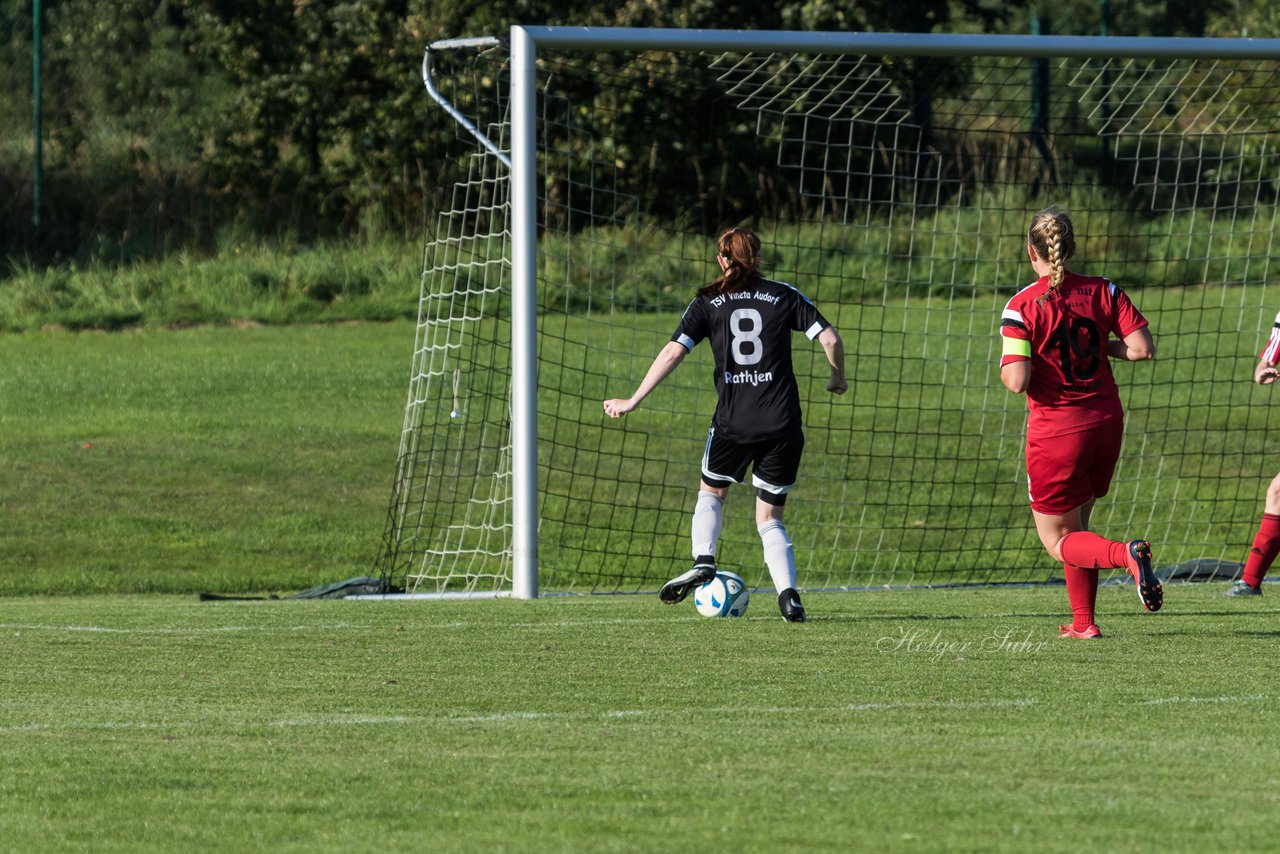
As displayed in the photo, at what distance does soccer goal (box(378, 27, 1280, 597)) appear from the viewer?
11008mm

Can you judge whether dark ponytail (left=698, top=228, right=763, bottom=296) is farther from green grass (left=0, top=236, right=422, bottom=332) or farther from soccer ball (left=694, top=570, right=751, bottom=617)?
green grass (left=0, top=236, right=422, bottom=332)

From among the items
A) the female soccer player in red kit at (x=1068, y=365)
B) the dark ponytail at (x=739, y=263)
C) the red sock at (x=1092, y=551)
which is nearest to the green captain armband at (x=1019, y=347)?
the female soccer player in red kit at (x=1068, y=365)

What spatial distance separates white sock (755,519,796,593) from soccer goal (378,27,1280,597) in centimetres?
209

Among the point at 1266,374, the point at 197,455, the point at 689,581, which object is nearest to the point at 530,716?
the point at 689,581

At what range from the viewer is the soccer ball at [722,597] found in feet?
27.4

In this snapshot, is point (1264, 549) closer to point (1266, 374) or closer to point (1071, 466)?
point (1266, 374)

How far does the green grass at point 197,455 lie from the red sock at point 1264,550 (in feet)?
21.9

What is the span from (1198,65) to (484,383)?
31.6 feet

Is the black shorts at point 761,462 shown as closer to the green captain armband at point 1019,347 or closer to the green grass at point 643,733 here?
the green grass at point 643,733

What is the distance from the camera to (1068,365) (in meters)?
7.27

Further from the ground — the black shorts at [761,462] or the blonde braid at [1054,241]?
the blonde braid at [1054,241]

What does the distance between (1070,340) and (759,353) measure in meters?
1.42

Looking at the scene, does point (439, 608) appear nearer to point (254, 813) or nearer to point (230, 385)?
point (254, 813)

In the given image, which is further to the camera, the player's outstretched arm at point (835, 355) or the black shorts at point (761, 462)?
the black shorts at point (761, 462)
